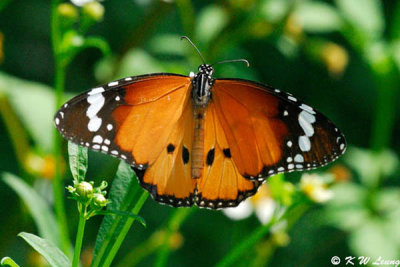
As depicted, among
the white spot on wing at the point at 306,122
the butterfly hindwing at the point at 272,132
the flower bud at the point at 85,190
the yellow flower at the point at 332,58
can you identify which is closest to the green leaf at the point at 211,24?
the yellow flower at the point at 332,58

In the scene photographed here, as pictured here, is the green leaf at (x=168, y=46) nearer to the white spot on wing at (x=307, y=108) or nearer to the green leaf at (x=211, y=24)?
the green leaf at (x=211, y=24)

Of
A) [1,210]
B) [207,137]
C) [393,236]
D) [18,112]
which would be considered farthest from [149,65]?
[393,236]

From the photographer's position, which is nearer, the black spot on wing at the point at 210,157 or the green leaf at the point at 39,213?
the green leaf at the point at 39,213

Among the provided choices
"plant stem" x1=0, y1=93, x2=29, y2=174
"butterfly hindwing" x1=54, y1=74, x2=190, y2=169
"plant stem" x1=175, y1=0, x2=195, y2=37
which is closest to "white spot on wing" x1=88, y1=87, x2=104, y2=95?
"butterfly hindwing" x1=54, y1=74, x2=190, y2=169

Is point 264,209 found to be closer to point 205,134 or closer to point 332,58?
point 205,134

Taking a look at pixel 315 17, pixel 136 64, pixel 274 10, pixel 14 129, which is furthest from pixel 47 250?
pixel 315 17
